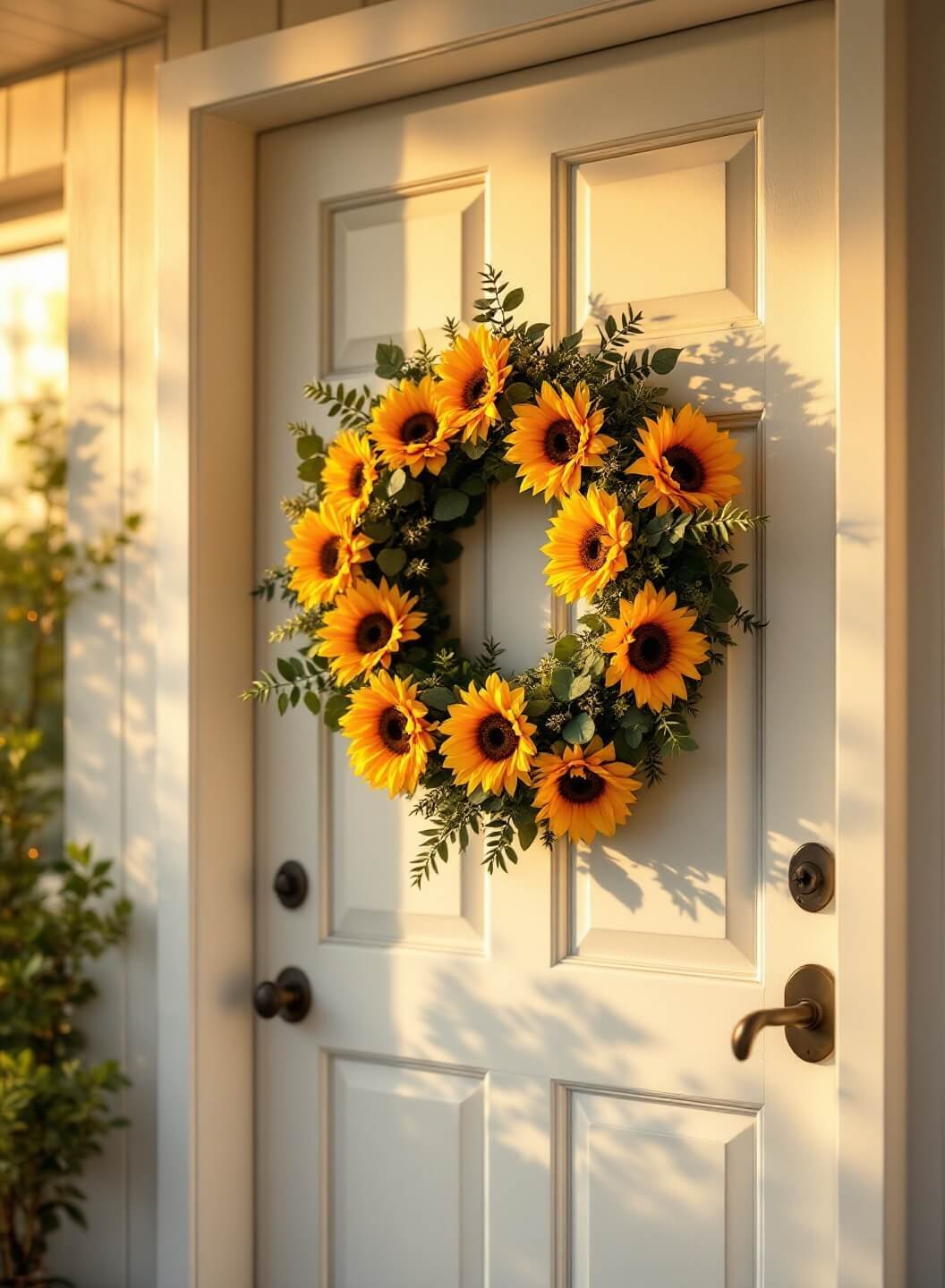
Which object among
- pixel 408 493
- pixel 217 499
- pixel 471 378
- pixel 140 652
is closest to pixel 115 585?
pixel 140 652

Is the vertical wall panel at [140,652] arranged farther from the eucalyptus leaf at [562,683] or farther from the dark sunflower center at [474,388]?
the eucalyptus leaf at [562,683]

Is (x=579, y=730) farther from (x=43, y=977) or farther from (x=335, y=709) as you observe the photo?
(x=43, y=977)

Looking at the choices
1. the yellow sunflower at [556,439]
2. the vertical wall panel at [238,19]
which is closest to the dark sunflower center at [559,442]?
the yellow sunflower at [556,439]

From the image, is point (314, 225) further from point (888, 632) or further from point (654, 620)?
point (888, 632)

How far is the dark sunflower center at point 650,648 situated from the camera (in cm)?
152

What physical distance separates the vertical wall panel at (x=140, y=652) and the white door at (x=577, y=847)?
0.65 feet

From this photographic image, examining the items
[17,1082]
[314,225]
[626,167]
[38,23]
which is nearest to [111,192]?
[38,23]

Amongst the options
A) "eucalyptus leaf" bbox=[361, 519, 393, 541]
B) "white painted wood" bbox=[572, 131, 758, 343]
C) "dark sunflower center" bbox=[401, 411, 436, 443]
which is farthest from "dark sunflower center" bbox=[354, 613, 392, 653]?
"white painted wood" bbox=[572, 131, 758, 343]

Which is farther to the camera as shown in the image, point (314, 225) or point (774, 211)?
point (314, 225)

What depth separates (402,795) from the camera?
6.01 feet

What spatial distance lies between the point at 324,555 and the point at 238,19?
84 cm

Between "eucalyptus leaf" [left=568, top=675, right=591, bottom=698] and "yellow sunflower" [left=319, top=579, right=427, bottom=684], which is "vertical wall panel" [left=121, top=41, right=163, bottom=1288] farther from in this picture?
"eucalyptus leaf" [left=568, top=675, right=591, bottom=698]

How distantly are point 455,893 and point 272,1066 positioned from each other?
0.43 m

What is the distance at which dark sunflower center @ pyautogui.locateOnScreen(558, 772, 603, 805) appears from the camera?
5.20ft
